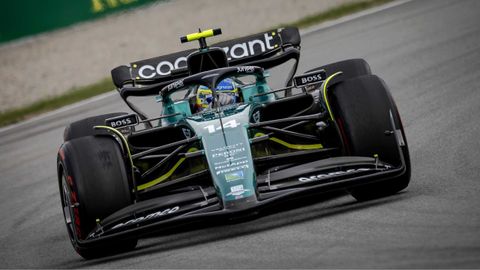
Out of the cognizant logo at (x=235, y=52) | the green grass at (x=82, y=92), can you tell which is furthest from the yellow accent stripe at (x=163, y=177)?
the green grass at (x=82, y=92)

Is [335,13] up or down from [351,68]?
down

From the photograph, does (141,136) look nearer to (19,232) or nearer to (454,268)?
(19,232)

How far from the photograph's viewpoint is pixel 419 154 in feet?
33.2

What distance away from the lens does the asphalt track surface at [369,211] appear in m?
6.47

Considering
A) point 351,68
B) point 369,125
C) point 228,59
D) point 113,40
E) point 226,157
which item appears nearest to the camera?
point 226,157

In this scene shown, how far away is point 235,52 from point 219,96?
155 cm

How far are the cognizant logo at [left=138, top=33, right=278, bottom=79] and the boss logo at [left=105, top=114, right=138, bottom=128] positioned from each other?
2214 millimetres

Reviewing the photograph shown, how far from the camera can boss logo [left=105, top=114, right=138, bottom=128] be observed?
877 centimetres

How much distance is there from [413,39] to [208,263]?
1127 centimetres

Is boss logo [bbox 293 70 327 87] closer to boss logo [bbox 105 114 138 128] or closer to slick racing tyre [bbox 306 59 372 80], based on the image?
boss logo [bbox 105 114 138 128]

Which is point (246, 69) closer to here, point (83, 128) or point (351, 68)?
point (351, 68)

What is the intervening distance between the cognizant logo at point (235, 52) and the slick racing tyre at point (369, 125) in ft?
8.48

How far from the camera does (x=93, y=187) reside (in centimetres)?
805

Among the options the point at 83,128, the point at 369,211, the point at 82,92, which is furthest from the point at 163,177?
the point at 82,92
